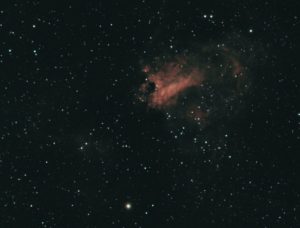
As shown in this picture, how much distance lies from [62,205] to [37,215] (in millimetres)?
769

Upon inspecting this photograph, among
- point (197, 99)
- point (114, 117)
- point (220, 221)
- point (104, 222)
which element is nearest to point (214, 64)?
point (197, 99)

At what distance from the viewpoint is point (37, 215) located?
13344mm

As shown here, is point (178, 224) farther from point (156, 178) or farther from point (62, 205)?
point (62, 205)

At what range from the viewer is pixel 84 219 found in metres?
13.4

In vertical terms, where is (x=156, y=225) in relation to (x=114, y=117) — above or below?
below

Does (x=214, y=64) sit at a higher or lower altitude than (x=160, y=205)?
higher

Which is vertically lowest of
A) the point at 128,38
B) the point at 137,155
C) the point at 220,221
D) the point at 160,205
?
the point at 220,221

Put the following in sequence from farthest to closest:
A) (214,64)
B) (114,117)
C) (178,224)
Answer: (178,224)
(114,117)
(214,64)

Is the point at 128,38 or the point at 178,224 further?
the point at 178,224

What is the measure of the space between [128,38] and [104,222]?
16.1 ft

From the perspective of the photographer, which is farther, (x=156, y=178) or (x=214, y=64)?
(x=156, y=178)

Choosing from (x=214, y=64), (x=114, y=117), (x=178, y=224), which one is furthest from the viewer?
(x=178, y=224)

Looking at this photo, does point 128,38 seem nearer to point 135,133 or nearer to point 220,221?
point 135,133

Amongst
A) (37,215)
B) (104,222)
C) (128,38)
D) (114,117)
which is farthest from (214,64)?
(37,215)
